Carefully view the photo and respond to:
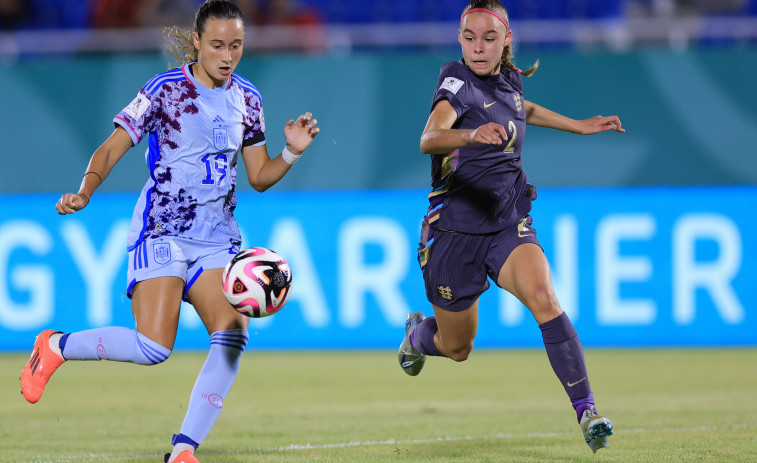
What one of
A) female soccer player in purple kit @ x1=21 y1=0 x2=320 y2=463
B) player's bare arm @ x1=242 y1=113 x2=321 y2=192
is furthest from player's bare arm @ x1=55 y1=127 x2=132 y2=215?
player's bare arm @ x1=242 y1=113 x2=321 y2=192

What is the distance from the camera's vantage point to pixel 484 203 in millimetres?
5641

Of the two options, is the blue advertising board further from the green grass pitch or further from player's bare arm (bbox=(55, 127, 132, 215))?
player's bare arm (bbox=(55, 127, 132, 215))

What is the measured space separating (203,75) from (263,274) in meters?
1.04

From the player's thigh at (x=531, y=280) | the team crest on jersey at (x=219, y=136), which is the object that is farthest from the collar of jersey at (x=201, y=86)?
the player's thigh at (x=531, y=280)

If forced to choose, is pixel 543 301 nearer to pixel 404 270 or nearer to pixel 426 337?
pixel 426 337

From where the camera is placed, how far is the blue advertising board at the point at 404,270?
1102cm

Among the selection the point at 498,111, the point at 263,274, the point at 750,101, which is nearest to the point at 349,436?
the point at 263,274

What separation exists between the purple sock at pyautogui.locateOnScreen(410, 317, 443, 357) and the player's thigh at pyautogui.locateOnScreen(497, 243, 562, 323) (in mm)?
1003

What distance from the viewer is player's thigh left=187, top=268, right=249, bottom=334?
5055 mm

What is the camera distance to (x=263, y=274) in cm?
497

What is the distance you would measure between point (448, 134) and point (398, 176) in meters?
6.74

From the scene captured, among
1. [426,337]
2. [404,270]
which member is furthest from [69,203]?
[404,270]

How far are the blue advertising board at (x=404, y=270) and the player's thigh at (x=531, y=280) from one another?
218 inches

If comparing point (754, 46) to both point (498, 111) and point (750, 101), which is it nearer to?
point (750, 101)
